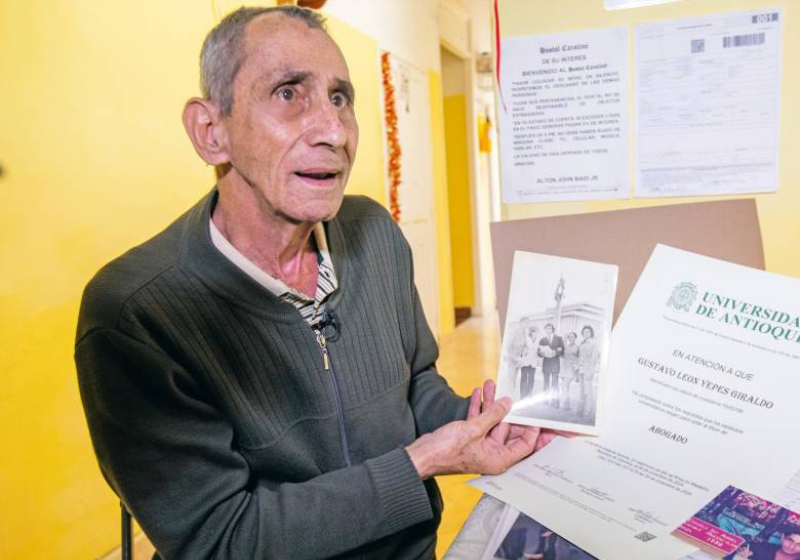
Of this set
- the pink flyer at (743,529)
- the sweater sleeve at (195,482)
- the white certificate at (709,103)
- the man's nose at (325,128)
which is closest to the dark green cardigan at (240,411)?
the sweater sleeve at (195,482)

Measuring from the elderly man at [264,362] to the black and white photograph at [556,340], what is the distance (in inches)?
1.6

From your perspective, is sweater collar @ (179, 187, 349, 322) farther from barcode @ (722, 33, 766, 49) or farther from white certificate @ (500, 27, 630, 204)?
barcode @ (722, 33, 766, 49)

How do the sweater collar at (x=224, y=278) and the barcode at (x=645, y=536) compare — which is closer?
the barcode at (x=645, y=536)

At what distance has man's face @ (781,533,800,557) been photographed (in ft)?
1.56

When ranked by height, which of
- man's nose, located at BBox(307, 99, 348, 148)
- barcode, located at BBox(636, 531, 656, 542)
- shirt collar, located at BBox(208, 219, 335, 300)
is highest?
man's nose, located at BBox(307, 99, 348, 148)

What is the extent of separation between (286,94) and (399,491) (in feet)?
1.81

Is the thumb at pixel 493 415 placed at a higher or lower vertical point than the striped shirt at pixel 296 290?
lower

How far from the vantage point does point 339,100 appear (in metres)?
0.84

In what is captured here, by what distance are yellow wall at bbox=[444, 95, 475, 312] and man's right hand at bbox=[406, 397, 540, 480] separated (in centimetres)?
451

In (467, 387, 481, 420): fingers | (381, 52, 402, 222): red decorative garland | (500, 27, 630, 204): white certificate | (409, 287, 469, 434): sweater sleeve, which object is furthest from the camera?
(381, 52, 402, 222): red decorative garland

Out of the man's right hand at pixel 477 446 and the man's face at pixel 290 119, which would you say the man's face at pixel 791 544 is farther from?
the man's face at pixel 290 119

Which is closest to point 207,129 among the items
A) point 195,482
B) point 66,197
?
point 195,482

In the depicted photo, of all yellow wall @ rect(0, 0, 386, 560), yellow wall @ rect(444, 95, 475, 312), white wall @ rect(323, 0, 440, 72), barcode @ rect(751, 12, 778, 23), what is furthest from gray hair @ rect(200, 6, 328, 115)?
yellow wall @ rect(444, 95, 475, 312)

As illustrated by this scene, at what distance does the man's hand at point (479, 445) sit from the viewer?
2.28ft
